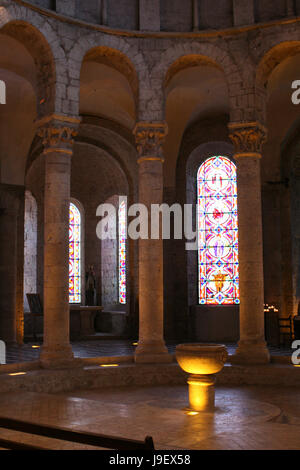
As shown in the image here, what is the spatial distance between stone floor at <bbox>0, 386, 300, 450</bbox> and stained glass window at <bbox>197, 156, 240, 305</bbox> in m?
7.04

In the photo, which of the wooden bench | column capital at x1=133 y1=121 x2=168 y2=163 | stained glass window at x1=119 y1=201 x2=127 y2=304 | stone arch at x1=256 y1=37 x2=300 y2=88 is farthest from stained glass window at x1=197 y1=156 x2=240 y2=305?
the wooden bench

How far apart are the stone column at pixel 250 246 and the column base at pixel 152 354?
161cm

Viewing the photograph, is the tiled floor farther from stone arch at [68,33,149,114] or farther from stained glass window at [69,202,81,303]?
stone arch at [68,33,149,114]

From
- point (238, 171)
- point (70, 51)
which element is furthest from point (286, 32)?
point (70, 51)

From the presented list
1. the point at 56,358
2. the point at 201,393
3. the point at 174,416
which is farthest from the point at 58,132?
the point at 174,416

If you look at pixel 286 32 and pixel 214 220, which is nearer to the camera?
pixel 286 32

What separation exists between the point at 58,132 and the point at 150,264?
3.63 meters

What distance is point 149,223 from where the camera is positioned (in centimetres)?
1305

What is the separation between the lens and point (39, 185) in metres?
21.4

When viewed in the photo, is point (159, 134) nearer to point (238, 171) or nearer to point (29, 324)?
point (238, 171)

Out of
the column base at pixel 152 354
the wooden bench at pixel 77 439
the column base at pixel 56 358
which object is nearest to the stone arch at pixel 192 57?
the column base at pixel 152 354

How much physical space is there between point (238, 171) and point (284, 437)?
7694 millimetres

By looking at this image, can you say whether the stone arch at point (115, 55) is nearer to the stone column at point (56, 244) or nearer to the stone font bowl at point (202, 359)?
the stone column at point (56, 244)
